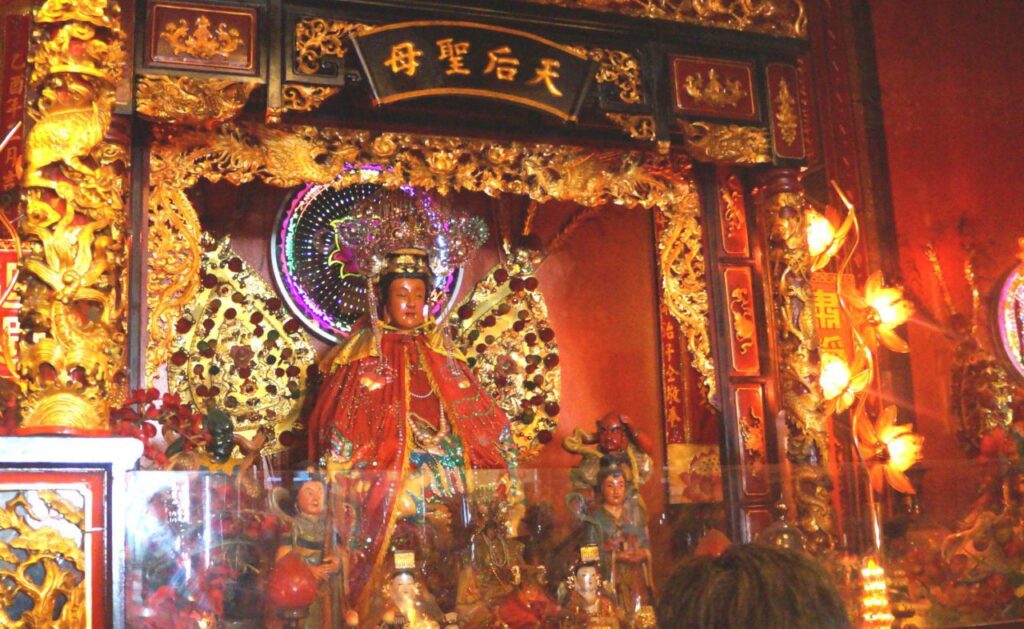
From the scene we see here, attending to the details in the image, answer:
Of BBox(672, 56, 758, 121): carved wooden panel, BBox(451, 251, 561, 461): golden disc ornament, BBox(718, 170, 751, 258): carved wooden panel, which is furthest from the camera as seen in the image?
BBox(451, 251, 561, 461): golden disc ornament

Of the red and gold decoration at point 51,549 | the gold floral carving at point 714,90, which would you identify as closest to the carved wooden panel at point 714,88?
the gold floral carving at point 714,90

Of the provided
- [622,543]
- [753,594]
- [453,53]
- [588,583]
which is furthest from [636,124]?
[753,594]

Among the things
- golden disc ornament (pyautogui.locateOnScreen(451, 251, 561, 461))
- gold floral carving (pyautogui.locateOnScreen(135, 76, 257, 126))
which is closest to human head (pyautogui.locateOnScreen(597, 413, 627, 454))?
golden disc ornament (pyautogui.locateOnScreen(451, 251, 561, 461))

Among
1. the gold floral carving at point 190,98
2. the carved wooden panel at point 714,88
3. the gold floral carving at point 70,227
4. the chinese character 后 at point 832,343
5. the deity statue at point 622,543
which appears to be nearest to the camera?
the gold floral carving at point 70,227

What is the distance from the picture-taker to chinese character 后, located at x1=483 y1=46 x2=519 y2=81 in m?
4.88

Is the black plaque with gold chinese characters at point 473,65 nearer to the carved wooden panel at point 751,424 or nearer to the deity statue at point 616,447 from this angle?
the deity statue at point 616,447

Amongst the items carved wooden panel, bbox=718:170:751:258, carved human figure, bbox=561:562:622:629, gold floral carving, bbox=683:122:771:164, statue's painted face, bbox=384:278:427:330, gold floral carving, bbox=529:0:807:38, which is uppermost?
gold floral carving, bbox=529:0:807:38

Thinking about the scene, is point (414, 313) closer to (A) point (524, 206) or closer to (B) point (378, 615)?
(A) point (524, 206)

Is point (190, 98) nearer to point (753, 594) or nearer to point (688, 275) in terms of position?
point (688, 275)

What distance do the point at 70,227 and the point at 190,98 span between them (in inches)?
40.7

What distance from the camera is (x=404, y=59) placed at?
4.71 m

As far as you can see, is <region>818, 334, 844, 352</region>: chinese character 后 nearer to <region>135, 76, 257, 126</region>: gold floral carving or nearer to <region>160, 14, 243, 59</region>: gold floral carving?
<region>135, 76, 257, 126</region>: gold floral carving

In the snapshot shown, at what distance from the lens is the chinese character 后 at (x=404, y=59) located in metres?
4.70

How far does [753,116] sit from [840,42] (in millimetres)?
2568
